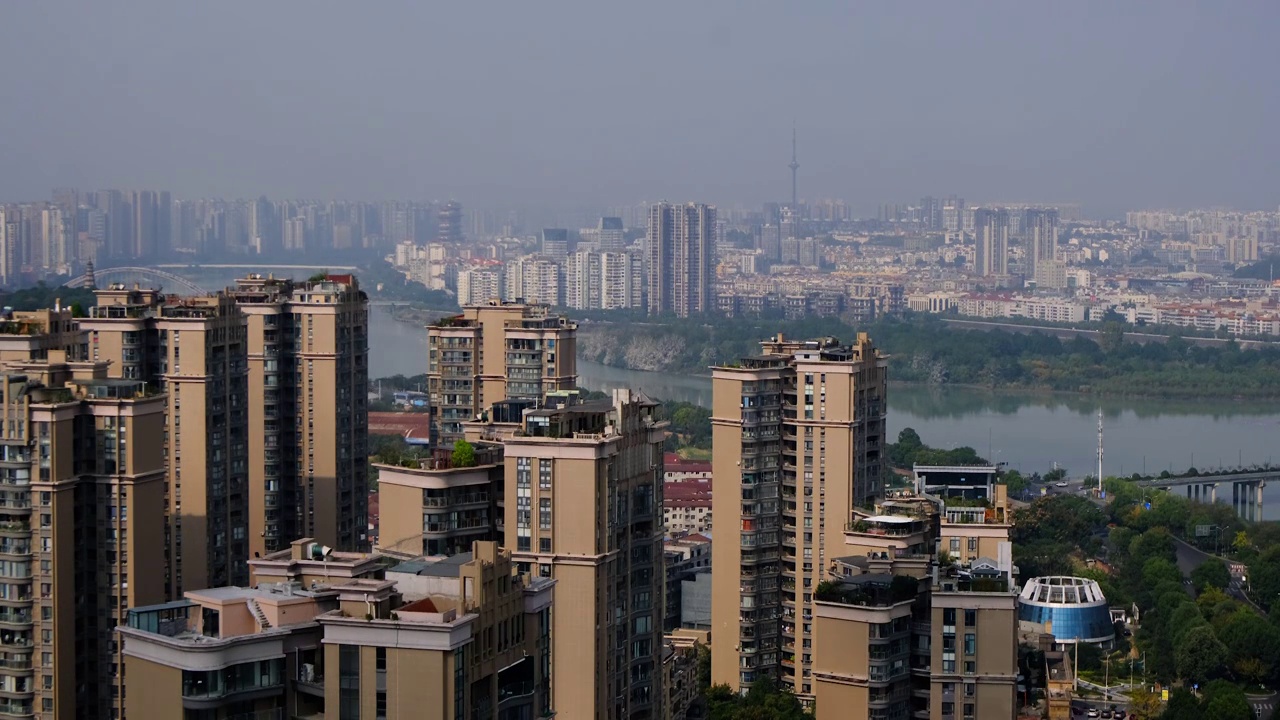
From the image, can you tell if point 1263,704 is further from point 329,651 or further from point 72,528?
point 329,651

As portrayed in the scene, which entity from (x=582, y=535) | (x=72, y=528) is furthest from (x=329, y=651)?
(x=72, y=528)

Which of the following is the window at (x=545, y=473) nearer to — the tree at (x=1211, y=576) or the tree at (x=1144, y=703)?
the tree at (x=1144, y=703)

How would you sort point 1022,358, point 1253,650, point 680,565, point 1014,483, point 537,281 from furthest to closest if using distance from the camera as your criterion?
point 537,281 < point 1022,358 < point 1014,483 < point 680,565 < point 1253,650

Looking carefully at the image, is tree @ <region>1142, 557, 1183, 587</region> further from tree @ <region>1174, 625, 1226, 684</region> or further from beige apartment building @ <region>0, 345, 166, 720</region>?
beige apartment building @ <region>0, 345, 166, 720</region>

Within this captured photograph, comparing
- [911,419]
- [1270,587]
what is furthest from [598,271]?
[1270,587]

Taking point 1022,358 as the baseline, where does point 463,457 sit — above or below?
above
